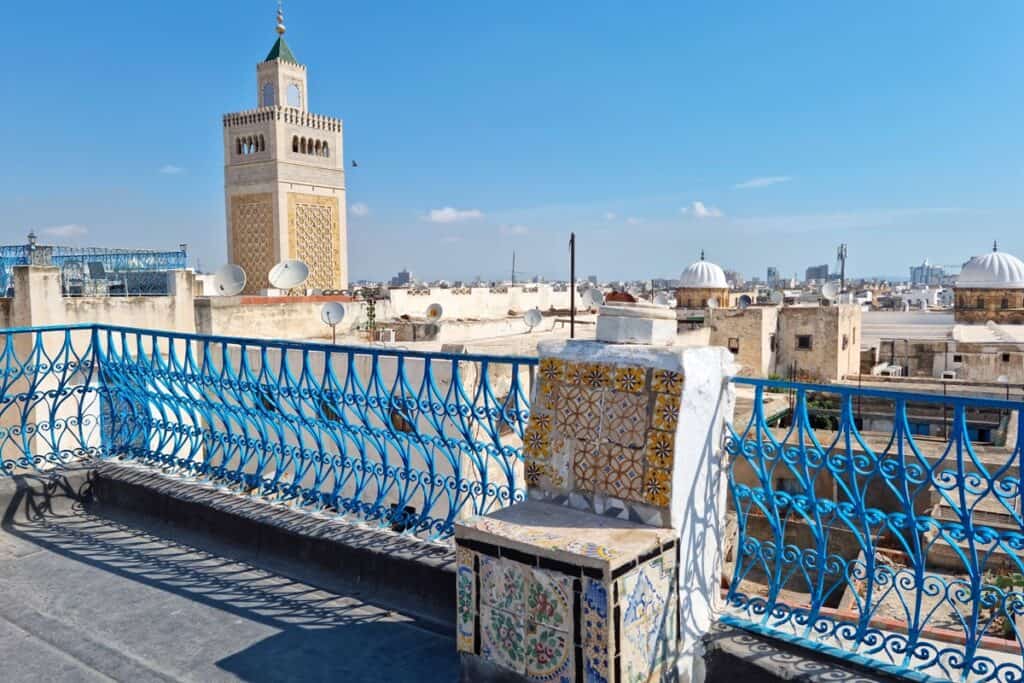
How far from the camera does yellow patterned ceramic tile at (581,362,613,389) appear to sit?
2.28 metres

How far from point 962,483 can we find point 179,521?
3.35 meters

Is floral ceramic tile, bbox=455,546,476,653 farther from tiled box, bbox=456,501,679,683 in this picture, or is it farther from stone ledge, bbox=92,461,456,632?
stone ledge, bbox=92,461,456,632

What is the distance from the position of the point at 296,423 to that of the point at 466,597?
1.65 metres

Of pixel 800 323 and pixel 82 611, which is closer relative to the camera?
pixel 82 611

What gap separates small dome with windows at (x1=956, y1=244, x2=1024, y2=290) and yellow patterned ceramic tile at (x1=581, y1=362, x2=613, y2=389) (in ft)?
131

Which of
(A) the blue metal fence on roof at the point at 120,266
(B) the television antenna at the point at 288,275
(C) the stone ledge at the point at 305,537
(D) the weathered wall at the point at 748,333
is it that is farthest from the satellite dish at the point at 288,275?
(C) the stone ledge at the point at 305,537

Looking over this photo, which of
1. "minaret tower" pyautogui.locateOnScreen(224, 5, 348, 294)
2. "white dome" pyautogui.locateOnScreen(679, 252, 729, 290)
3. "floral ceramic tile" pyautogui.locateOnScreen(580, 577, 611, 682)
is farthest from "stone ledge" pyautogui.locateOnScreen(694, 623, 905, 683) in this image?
"white dome" pyautogui.locateOnScreen(679, 252, 729, 290)

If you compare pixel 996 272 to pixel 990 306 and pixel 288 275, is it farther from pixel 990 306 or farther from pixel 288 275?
pixel 288 275

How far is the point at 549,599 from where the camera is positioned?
2064 mm

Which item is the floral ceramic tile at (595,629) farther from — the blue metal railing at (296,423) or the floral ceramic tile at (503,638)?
the blue metal railing at (296,423)

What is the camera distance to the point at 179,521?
385cm

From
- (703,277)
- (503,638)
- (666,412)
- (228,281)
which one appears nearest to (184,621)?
(503,638)

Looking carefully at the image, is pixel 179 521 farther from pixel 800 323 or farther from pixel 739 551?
pixel 800 323

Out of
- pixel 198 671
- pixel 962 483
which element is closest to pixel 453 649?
pixel 198 671
